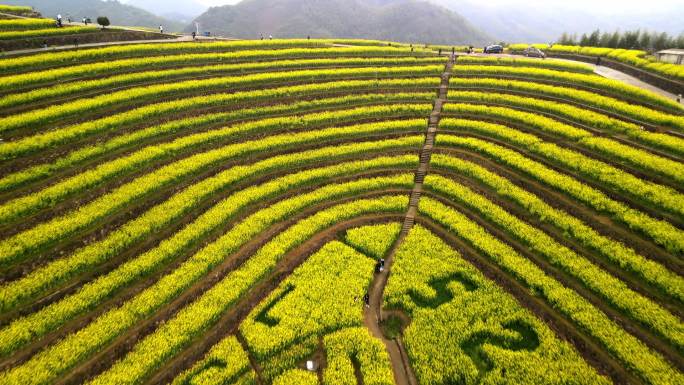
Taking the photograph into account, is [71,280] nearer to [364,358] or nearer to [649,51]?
[364,358]

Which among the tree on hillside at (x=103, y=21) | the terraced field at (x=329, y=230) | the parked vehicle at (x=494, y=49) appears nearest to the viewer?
the terraced field at (x=329, y=230)

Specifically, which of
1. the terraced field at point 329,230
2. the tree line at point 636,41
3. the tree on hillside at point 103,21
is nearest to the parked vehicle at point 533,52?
the tree line at point 636,41

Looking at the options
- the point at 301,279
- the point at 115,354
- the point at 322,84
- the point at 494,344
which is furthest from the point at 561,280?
the point at 322,84

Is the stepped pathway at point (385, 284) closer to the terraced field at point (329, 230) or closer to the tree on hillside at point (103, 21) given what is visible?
the terraced field at point (329, 230)

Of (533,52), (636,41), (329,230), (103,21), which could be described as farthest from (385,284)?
(636,41)

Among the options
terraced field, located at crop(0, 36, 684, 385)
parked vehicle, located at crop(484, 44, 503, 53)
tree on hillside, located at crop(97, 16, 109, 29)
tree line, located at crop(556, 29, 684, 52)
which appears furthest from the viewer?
parked vehicle, located at crop(484, 44, 503, 53)

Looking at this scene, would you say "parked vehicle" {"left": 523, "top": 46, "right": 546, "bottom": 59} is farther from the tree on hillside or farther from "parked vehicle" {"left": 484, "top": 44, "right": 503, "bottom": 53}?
the tree on hillside

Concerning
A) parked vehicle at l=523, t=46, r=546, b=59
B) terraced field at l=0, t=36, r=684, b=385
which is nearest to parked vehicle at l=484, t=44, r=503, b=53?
parked vehicle at l=523, t=46, r=546, b=59
